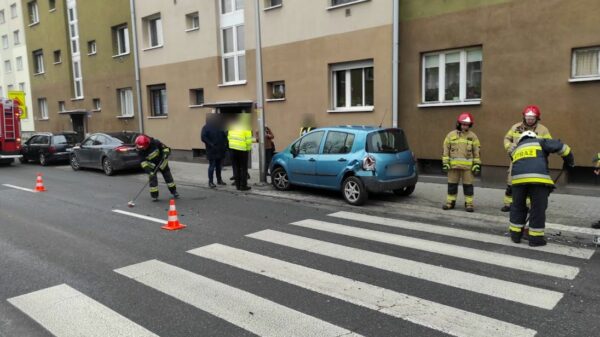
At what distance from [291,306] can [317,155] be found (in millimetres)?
5887

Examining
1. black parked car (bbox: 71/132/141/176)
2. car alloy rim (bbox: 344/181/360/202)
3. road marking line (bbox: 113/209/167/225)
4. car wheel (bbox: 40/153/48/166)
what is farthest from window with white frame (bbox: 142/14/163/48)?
car alloy rim (bbox: 344/181/360/202)

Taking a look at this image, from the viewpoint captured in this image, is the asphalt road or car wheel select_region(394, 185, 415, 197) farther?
car wheel select_region(394, 185, 415, 197)

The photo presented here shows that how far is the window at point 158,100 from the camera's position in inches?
828

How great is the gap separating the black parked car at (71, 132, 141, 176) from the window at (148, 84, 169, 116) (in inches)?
196

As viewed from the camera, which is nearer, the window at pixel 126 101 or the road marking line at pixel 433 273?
the road marking line at pixel 433 273

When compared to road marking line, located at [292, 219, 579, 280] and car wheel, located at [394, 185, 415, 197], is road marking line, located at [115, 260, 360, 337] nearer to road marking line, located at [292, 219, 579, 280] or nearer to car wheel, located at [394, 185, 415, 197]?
road marking line, located at [292, 219, 579, 280]

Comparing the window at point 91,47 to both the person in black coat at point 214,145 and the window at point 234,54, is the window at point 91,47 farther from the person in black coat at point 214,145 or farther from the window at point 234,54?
the person in black coat at point 214,145

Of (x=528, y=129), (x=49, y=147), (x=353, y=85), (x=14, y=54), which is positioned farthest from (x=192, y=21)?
(x=14, y=54)

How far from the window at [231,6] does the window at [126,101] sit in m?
7.93

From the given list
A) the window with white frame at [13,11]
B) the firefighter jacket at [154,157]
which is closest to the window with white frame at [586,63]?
the firefighter jacket at [154,157]

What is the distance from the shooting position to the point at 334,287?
4.63 meters

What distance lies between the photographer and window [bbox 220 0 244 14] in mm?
17203

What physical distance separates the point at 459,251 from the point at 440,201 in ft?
11.8

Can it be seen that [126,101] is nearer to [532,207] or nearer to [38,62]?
[38,62]
